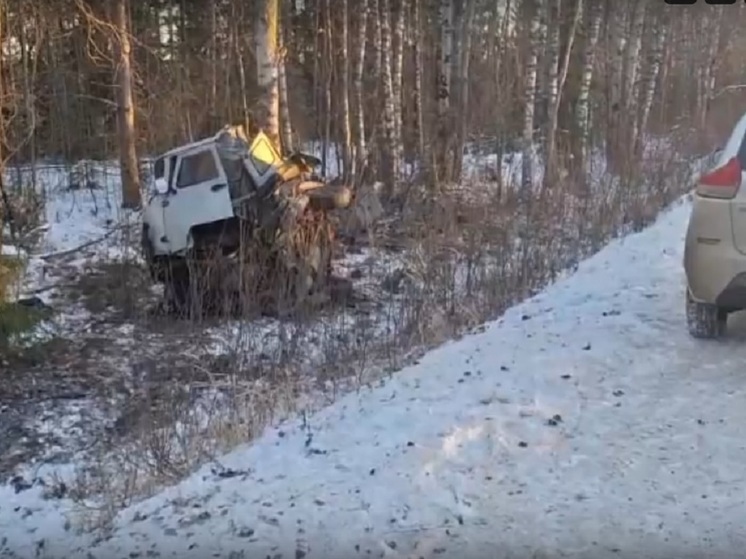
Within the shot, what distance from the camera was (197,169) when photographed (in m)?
Result: 12.3

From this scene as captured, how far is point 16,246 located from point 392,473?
11306 mm

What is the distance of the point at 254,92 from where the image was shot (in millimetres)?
25734

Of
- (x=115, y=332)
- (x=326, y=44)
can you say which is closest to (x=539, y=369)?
(x=115, y=332)

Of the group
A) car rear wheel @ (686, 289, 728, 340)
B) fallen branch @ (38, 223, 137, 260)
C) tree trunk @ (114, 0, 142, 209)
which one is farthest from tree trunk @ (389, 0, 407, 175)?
car rear wheel @ (686, 289, 728, 340)

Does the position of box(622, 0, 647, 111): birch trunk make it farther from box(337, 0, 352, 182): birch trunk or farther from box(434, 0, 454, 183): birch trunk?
box(337, 0, 352, 182): birch trunk

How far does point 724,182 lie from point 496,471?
259 cm

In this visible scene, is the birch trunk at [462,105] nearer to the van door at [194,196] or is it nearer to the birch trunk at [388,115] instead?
the birch trunk at [388,115]

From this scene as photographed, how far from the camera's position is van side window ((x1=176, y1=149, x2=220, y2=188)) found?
40.1 ft

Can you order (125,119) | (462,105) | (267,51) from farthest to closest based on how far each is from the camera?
(462,105), (125,119), (267,51)

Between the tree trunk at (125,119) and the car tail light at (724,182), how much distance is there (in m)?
12.7

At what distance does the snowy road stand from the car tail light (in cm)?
93

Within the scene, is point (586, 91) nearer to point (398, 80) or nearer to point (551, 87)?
point (551, 87)

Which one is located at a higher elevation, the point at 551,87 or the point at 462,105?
the point at 551,87

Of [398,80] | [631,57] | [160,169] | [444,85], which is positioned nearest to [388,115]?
[444,85]
